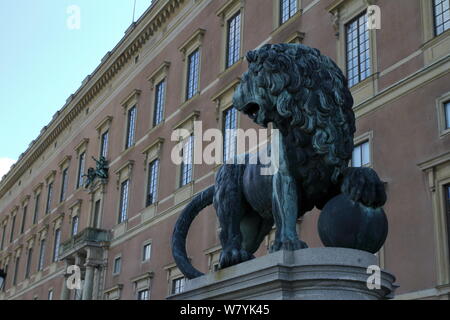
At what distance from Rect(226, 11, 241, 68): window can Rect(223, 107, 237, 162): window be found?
229cm

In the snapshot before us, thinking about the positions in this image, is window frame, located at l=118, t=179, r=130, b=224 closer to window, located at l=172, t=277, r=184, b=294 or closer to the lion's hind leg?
window, located at l=172, t=277, r=184, b=294

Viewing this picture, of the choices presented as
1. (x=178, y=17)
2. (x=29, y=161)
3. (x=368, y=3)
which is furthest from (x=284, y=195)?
(x=29, y=161)

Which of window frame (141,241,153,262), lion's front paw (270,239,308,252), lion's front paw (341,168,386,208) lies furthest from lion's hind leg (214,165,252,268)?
window frame (141,241,153,262)

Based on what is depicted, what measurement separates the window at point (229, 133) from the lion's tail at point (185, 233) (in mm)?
19422

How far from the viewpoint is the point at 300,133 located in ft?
15.7

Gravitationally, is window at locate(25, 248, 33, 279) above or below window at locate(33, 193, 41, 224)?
below

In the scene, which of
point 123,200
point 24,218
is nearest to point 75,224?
point 123,200

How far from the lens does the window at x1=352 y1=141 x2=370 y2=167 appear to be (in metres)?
18.7

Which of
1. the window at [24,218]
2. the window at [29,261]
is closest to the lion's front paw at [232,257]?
the window at [29,261]

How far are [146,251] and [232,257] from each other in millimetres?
27555

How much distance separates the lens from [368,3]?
1997cm

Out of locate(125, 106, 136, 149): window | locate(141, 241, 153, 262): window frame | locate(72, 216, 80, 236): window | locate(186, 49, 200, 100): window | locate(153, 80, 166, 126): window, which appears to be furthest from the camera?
locate(72, 216, 80, 236): window

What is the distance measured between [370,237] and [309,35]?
1888 centimetres

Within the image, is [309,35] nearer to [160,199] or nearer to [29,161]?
[160,199]
